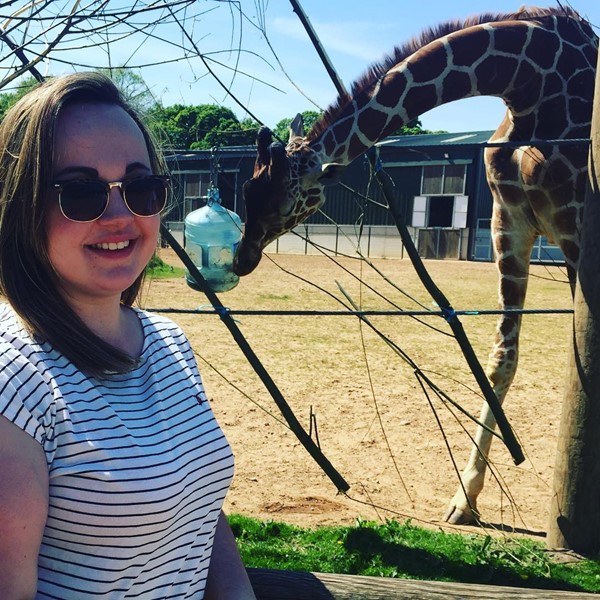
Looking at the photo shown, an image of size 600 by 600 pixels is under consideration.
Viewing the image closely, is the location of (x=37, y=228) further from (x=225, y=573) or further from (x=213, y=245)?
(x=213, y=245)

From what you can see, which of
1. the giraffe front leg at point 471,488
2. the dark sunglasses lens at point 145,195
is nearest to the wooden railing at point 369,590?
the dark sunglasses lens at point 145,195

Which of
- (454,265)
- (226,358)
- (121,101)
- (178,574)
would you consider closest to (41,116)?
(121,101)

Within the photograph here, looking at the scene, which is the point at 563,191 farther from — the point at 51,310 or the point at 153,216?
the point at 51,310

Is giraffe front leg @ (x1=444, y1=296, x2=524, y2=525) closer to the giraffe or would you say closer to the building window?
the giraffe

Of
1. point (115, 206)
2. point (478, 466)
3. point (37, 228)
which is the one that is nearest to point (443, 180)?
point (478, 466)

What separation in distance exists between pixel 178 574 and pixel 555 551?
223 cm

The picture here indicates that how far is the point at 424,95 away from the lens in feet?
12.3

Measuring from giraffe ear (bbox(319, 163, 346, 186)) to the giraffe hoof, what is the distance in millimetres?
2072

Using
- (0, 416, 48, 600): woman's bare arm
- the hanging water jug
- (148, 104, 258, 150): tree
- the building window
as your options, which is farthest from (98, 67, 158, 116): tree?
the building window

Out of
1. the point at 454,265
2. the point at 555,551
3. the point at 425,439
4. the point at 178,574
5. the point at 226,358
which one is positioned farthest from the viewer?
the point at 454,265

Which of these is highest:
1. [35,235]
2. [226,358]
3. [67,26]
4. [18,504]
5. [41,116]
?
[67,26]

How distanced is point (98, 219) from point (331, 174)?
89.6 inches

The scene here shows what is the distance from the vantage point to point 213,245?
4781 mm

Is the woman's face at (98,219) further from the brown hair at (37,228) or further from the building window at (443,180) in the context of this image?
the building window at (443,180)
